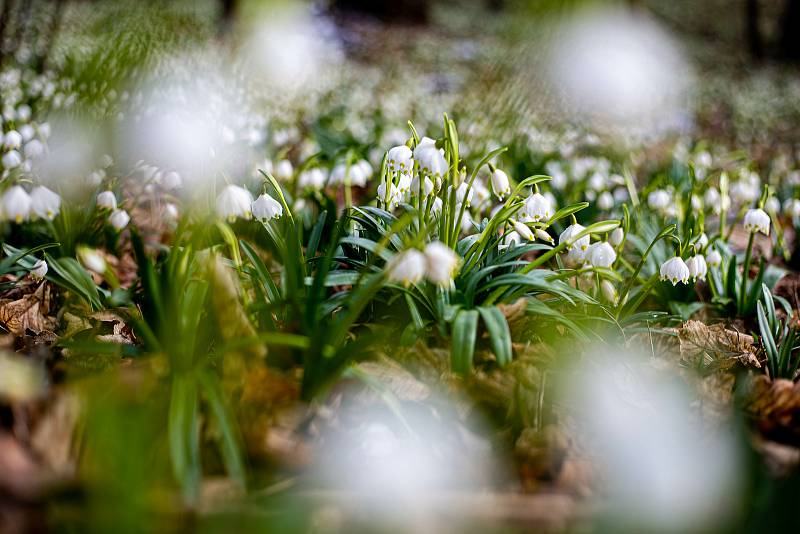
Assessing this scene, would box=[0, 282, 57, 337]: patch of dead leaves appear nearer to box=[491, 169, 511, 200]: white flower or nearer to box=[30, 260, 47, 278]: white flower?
box=[30, 260, 47, 278]: white flower

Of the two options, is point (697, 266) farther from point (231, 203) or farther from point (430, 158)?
point (231, 203)

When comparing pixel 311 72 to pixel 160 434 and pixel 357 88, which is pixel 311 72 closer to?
pixel 357 88

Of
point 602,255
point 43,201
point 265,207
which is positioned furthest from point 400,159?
point 43,201

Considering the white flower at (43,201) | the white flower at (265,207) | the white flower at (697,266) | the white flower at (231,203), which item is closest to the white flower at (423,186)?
the white flower at (265,207)

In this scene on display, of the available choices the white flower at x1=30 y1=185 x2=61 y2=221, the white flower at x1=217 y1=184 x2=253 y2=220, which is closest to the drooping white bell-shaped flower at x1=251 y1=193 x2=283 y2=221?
the white flower at x1=217 y1=184 x2=253 y2=220

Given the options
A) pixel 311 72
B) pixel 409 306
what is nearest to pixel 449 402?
pixel 409 306

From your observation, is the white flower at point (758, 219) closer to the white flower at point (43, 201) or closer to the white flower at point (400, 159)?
the white flower at point (400, 159)
